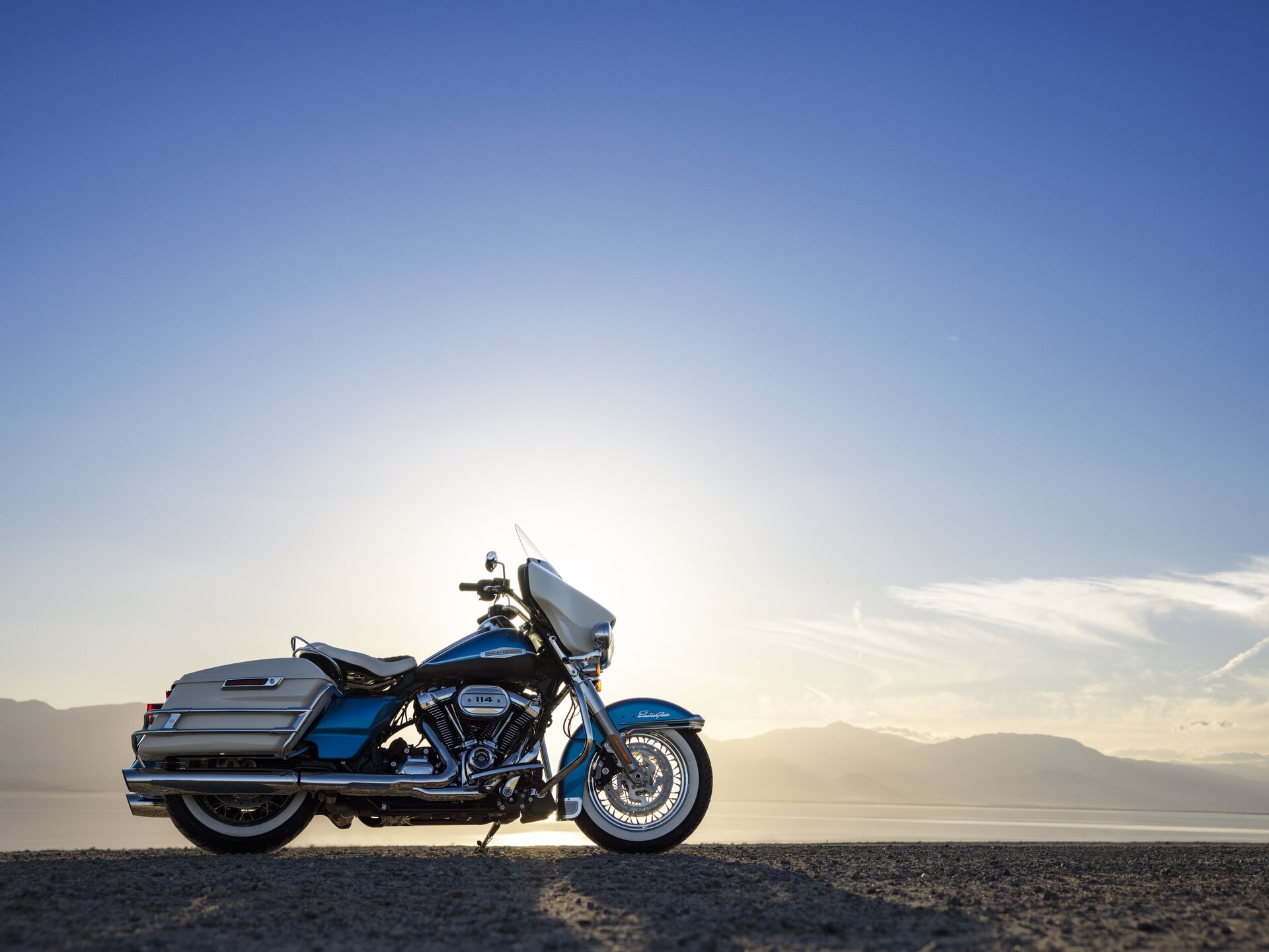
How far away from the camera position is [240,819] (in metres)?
7.74

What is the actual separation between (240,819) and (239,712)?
928mm

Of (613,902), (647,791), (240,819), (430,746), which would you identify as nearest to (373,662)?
(430,746)

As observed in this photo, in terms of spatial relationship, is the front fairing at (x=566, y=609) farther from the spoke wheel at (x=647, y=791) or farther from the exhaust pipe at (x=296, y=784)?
the exhaust pipe at (x=296, y=784)

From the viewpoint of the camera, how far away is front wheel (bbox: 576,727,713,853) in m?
7.59

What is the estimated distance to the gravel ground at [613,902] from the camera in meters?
4.39

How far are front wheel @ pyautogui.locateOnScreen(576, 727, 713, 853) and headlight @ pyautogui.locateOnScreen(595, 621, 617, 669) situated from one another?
24.1 inches

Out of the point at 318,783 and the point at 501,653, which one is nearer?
the point at 318,783

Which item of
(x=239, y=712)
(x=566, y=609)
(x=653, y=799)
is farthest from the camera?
(x=566, y=609)

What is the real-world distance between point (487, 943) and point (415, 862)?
105 inches

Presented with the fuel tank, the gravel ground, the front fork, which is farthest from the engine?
the gravel ground

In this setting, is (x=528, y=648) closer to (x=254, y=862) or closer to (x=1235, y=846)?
(x=254, y=862)

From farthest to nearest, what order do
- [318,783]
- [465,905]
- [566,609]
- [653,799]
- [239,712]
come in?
[566,609], [653,799], [239,712], [318,783], [465,905]

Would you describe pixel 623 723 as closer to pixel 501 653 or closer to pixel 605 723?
pixel 605 723

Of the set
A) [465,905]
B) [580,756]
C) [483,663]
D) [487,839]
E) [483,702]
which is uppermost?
[483,663]
